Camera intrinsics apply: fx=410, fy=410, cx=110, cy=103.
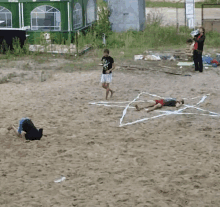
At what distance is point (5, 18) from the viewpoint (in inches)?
820

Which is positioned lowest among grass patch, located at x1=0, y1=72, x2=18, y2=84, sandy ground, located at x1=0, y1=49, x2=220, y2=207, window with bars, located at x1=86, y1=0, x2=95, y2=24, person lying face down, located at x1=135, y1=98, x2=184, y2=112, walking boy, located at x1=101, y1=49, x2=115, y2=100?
sandy ground, located at x1=0, y1=49, x2=220, y2=207

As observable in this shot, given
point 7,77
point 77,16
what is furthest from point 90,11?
point 7,77

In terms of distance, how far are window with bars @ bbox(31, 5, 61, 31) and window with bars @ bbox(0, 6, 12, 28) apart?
45.6 inches

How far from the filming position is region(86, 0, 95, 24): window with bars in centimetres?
2369

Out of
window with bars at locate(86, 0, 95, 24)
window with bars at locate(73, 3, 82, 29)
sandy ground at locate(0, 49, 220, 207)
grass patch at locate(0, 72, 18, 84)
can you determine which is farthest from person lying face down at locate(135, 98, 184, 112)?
window with bars at locate(86, 0, 95, 24)

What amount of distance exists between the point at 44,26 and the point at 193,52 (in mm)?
8796

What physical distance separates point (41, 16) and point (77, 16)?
1.98 meters

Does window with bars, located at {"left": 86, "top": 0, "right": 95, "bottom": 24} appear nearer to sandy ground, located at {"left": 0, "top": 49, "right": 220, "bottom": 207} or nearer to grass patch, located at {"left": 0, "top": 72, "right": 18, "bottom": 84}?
grass patch, located at {"left": 0, "top": 72, "right": 18, "bottom": 84}

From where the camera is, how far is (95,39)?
2105cm

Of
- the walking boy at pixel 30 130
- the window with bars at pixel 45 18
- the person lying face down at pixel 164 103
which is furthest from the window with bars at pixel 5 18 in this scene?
the walking boy at pixel 30 130

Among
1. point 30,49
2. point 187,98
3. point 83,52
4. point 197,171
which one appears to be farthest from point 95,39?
point 197,171

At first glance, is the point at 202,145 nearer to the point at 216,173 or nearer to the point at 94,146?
the point at 216,173

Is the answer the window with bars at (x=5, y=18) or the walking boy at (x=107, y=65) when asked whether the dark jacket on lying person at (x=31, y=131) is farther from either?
the window with bars at (x=5, y=18)

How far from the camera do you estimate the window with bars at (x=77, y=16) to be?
21169 millimetres
